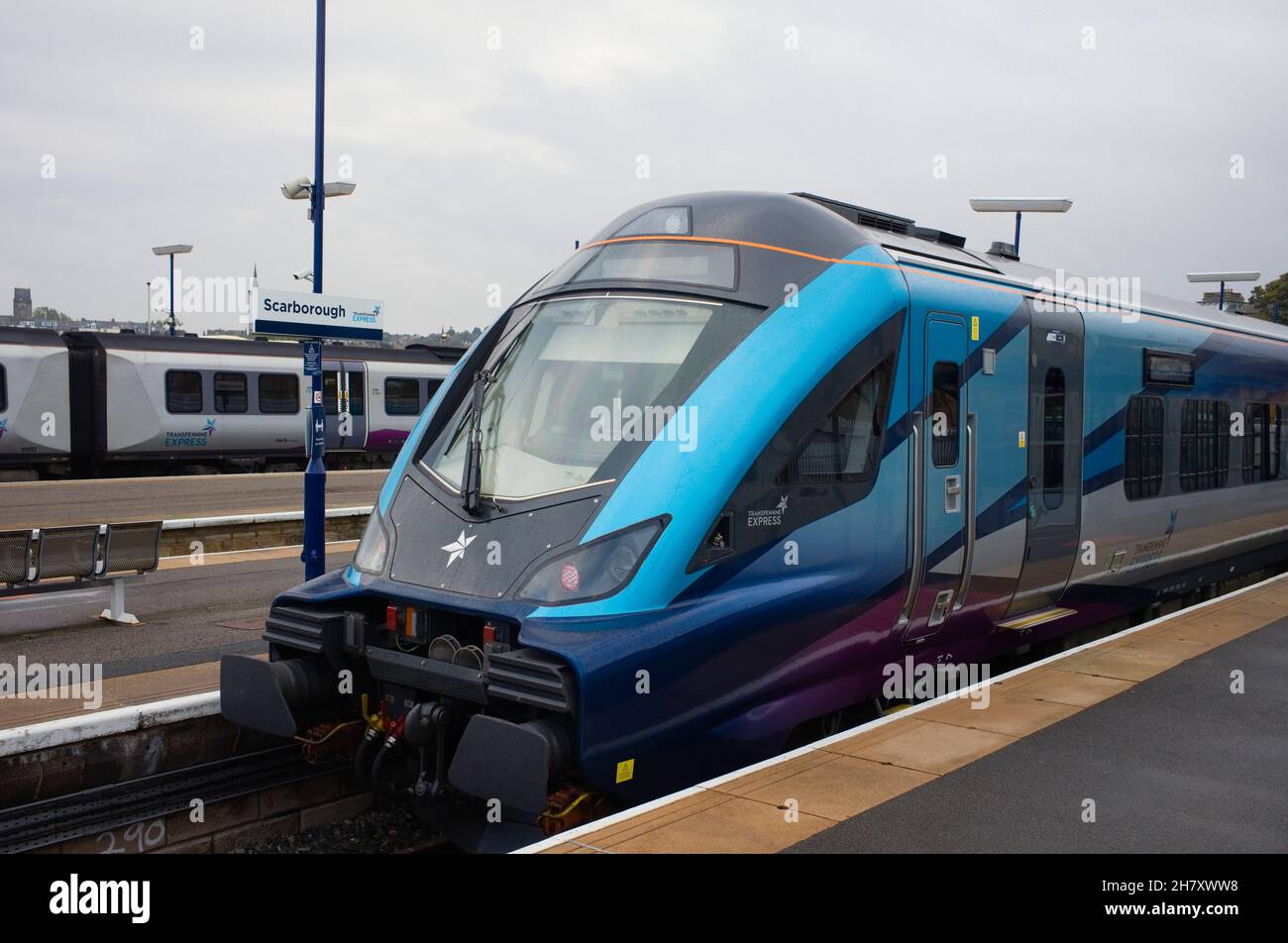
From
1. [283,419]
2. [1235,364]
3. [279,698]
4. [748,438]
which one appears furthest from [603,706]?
[283,419]

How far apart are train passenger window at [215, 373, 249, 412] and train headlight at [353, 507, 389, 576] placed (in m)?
24.0

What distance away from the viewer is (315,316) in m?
10.7

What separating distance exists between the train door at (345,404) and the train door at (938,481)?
26.0 metres

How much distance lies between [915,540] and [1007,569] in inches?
61.5

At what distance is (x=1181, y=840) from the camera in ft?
16.6

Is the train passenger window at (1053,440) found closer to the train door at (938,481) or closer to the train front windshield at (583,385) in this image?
the train door at (938,481)

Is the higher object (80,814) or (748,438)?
(748,438)

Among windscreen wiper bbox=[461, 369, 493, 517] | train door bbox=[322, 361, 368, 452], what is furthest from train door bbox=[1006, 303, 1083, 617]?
train door bbox=[322, 361, 368, 452]

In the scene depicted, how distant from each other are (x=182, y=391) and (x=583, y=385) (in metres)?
24.5

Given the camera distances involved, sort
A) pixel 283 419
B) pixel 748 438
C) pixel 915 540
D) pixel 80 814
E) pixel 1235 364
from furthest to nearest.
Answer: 1. pixel 283 419
2. pixel 1235 364
3. pixel 915 540
4. pixel 80 814
5. pixel 748 438

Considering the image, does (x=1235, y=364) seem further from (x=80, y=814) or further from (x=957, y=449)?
(x=80, y=814)

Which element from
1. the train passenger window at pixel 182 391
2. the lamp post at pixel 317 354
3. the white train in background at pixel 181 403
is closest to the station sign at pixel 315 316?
the lamp post at pixel 317 354

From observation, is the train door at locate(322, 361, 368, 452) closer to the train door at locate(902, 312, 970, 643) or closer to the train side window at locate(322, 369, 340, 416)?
the train side window at locate(322, 369, 340, 416)

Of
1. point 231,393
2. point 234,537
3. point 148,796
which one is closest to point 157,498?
point 234,537
